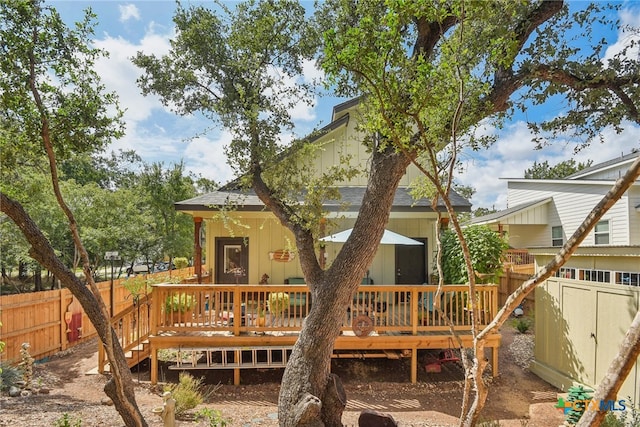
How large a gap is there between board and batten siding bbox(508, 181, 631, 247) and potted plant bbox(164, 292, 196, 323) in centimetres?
1366

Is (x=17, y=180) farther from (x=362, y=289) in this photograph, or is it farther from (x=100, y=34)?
(x=362, y=289)

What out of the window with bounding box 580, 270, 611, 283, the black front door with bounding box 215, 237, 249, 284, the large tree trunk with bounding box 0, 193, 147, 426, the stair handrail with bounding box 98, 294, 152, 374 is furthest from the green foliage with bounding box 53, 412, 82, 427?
the window with bounding box 580, 270, 611, 283

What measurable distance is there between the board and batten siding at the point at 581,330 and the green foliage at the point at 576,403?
68 cm

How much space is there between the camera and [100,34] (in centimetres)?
463

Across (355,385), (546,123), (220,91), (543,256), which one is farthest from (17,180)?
(543,256)

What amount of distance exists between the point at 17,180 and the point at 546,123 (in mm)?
9361

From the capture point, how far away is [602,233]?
1248 cm

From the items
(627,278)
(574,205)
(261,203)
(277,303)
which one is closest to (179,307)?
(277,303)

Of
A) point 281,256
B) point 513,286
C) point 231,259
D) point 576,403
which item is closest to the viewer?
point 576,403

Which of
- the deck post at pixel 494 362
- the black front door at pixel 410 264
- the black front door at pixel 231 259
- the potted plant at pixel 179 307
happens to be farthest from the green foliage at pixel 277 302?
the black front door at pixel 410 264

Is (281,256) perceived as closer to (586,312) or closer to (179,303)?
(179,303)

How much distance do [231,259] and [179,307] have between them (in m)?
3.82

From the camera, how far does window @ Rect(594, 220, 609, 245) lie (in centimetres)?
1234

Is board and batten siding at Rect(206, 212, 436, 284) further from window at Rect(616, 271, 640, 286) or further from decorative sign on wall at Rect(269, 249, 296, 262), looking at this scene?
window at Rect(616, 271, 640, 286)
